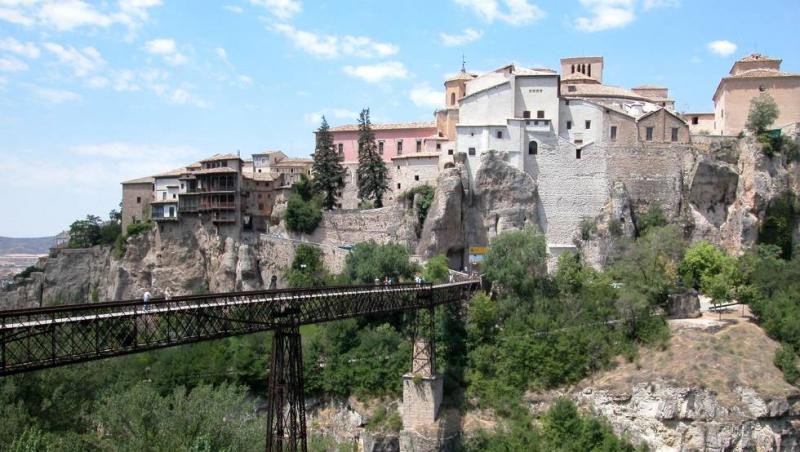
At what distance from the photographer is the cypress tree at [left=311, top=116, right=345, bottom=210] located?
61.1m

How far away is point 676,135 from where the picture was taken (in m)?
55.9

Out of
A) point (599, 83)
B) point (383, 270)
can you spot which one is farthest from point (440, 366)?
point (599, 83)

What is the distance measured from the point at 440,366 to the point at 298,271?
48.6 ft

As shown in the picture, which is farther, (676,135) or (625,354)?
(676,135)

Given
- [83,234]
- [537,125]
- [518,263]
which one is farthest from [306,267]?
[83,234]

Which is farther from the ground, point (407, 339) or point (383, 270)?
point (383, 270)

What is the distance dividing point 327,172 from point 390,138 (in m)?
7.05

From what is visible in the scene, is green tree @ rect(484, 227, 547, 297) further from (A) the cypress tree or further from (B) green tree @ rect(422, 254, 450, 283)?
(A) the cypress tree

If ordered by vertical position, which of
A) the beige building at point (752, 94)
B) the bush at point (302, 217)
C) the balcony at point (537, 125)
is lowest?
the bush at point (302, 217)

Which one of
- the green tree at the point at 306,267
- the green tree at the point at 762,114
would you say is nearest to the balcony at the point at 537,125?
the green tree at the point at 762,114

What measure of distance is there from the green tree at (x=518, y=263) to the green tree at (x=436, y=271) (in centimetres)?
255

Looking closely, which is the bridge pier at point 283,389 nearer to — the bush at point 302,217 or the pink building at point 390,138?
the bush at point 302,217

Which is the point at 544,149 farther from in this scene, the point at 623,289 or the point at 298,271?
the point at 298,271

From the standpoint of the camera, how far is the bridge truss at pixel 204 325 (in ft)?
64.2
